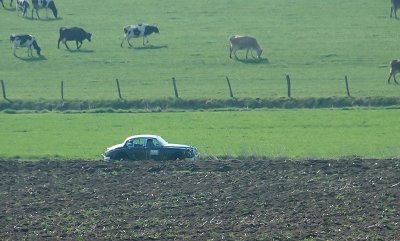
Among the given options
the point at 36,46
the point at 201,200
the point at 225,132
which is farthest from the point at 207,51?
the point at 201,200

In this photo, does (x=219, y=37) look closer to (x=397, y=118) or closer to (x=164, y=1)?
(x=164, y=1)

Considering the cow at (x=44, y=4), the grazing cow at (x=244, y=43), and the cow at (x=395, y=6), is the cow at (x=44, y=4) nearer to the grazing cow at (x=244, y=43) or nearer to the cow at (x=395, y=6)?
the grazing cow at (x=244, y=43)

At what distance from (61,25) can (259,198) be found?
139 ft

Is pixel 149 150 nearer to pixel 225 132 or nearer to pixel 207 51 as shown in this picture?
pixel 225 132

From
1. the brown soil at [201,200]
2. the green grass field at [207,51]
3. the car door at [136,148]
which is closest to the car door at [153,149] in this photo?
the car door at [136,148]

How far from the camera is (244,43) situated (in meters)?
62.1

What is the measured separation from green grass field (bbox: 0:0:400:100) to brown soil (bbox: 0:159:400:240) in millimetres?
17005

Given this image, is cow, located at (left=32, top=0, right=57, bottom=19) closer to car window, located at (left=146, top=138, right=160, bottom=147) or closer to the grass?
the grass

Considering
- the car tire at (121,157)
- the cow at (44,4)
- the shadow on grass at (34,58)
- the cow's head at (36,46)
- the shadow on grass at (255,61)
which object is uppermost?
the cow at (44,4)

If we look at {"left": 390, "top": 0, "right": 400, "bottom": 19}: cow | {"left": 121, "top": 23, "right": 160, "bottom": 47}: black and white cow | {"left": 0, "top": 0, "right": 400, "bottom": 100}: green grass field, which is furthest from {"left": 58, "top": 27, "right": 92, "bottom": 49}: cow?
{"left": 390, "top": 0, "right": 400, "bottom": 19}: cow

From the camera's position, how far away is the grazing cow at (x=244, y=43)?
6194cm

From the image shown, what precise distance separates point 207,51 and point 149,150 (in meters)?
27.7

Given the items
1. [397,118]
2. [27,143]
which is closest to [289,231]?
[27,143]

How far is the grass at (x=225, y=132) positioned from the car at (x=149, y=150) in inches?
69.7
